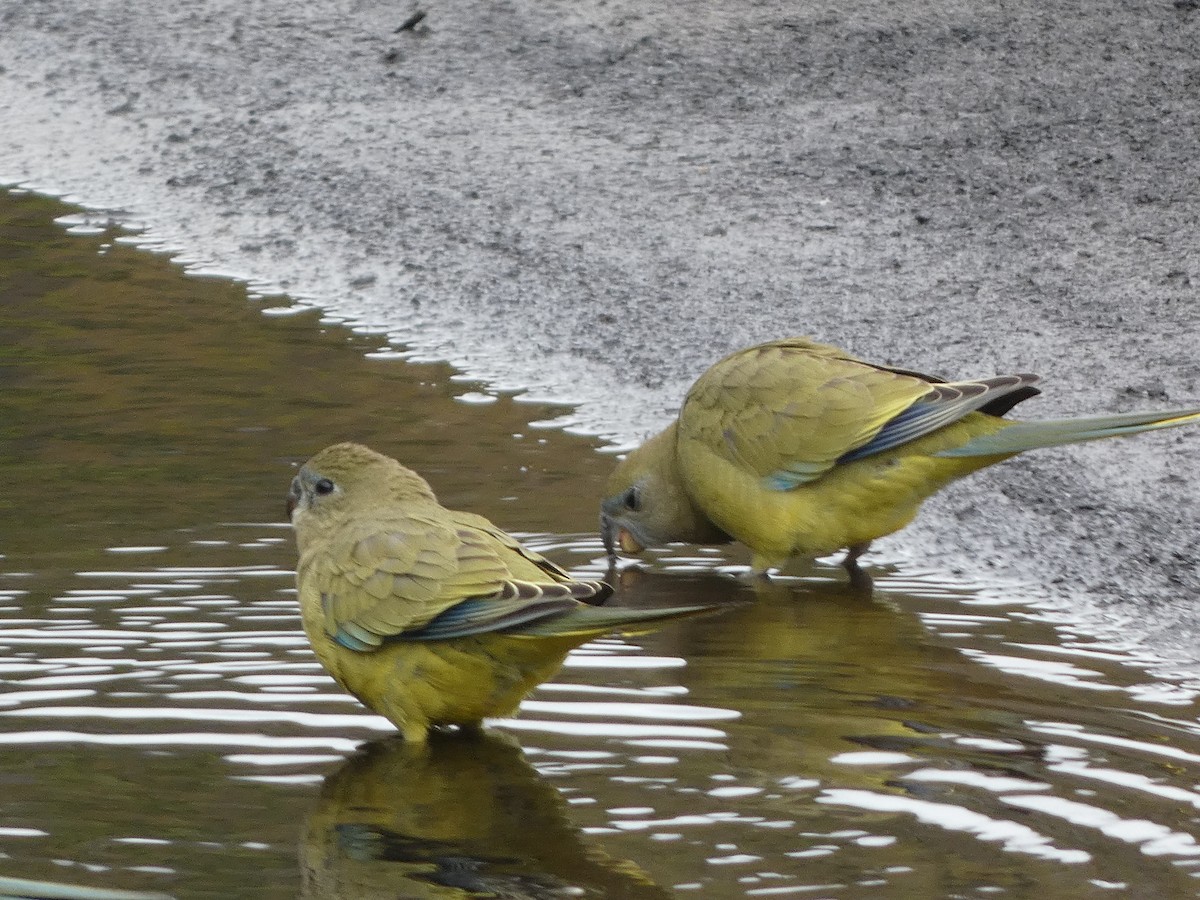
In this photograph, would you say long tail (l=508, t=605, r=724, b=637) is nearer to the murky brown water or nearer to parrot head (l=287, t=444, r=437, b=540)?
the murky brown water

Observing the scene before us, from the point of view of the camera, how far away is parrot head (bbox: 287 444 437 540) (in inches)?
194

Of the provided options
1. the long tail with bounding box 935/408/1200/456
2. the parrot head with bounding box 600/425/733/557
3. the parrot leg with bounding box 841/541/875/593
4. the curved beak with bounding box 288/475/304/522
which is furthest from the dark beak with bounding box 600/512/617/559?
the curved beak with bounding box 288/475/304/522

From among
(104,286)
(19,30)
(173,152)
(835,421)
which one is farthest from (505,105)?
(835,421)

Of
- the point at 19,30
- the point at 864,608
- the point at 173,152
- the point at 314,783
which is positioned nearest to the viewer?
the point at 314,783

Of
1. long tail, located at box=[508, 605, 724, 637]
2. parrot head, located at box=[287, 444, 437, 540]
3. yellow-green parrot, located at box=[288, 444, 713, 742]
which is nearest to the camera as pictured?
long tail, located at box=[508, 605, 724, 637]

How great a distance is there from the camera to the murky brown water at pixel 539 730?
3.77 m

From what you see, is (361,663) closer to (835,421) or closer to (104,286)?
(835,421)

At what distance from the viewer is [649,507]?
5.91m

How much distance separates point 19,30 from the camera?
11.9 meters

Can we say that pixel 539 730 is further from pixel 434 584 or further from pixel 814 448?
pixel 814 448

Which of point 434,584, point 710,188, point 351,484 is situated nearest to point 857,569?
point 351,484

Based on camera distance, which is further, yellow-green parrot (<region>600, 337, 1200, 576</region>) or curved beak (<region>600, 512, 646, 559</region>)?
curved beak (<region>600, 512, 646, 559</region>)

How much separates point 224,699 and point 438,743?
1.83 feet

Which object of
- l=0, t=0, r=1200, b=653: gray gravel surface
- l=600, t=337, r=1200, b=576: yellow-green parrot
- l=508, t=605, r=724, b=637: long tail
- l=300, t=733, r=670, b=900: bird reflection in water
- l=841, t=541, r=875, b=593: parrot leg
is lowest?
l=300, t=733, r=670, b=900: bird reflection in water
